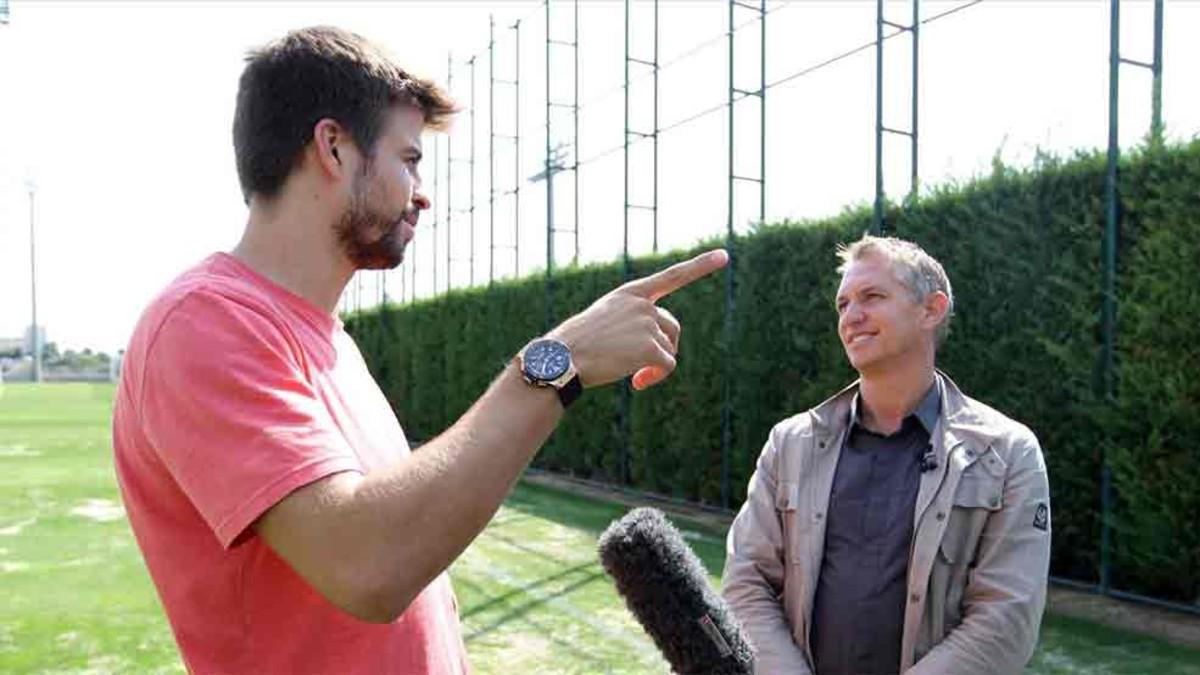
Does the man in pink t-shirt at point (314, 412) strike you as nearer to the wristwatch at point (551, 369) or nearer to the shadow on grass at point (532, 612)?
the wristwatch at point (551, 369)

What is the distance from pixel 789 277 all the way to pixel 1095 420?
136 inches

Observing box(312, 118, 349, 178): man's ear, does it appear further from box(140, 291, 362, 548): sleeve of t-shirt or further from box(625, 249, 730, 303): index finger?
box(625, 249, 730, 303): index finger

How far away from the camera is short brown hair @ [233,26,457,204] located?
4.66ft

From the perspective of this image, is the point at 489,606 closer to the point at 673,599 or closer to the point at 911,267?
the point at 911,267

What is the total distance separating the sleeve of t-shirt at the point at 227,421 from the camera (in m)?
1.17

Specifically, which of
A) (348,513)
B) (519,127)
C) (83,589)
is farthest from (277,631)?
(519,127)

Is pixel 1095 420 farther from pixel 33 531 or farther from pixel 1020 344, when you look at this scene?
pixel 33 531

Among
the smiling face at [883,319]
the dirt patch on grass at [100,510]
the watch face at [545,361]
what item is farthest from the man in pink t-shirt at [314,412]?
the dirt patch on grass at [100,510]

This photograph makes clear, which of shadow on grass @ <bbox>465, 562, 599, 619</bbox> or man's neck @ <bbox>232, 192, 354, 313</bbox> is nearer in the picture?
man's neck @ <bbox>232, 192, 354, 313</bbox>

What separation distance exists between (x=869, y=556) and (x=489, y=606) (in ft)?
13.9

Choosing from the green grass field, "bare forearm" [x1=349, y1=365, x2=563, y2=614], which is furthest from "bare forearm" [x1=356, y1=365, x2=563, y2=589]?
the green grass field

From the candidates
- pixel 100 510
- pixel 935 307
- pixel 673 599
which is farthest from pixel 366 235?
pixel 100 510

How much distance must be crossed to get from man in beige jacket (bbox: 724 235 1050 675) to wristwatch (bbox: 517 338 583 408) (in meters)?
1.46

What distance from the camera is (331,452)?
1.21 metres
